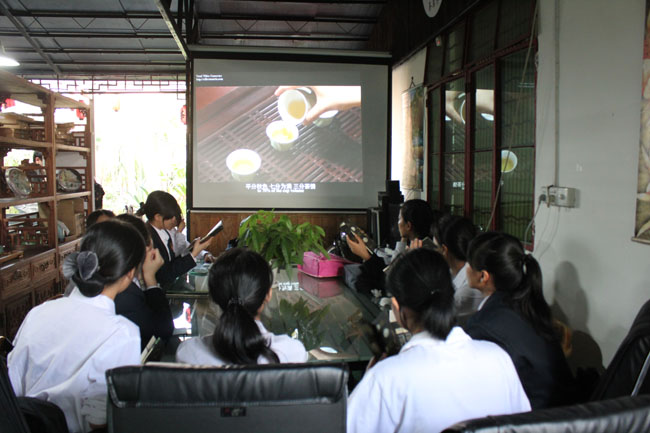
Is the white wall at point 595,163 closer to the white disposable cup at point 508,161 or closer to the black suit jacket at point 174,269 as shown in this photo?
the white disposable cup at point 508,161

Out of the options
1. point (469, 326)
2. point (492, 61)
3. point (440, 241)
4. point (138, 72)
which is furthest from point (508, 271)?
point (138, 72)

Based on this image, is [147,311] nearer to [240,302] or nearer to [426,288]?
[240,302]

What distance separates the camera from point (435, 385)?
1269mm

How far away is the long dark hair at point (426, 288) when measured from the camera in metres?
1.36

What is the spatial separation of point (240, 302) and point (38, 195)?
3767 millimetres

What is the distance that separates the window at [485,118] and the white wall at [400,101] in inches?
13.6

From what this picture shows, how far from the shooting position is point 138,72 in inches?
406

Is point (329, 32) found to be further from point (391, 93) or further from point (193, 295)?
point (193, 295)

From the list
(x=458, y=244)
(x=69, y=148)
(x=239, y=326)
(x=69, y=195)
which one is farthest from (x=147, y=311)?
(x=69, y=148)

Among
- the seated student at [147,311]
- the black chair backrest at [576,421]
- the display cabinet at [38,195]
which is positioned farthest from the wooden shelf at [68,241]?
the black chair backrest at [576,421]

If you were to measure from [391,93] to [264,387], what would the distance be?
6.02 m

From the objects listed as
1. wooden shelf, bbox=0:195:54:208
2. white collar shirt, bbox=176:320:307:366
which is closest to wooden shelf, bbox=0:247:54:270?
wooden shelf, bbox=0:195:54:208

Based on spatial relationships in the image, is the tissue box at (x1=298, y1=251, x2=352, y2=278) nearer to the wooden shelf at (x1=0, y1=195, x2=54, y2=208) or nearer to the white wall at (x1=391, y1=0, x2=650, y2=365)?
the white wall at (x1=391, y1=0, x2=650, y2=365)

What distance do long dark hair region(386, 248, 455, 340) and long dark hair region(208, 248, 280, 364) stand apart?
391 millimetres
